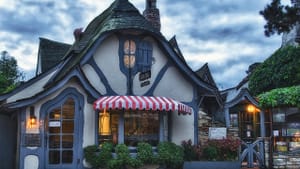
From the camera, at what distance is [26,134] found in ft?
45.7

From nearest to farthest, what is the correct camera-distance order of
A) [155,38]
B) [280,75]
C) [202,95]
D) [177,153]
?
[177,153], [155,38], [202,95], [280,75]

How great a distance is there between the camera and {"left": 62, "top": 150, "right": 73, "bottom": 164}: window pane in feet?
47.1

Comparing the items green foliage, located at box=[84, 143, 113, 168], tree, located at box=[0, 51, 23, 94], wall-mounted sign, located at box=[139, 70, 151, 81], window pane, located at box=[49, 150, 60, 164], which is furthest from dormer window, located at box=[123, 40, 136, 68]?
tree, located at box=[0, 51, 23, 94]

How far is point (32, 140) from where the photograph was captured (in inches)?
550

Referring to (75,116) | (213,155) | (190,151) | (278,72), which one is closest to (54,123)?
(75,116)

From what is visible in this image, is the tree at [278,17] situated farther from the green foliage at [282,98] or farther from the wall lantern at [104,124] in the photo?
the wall lantern at [104,124]

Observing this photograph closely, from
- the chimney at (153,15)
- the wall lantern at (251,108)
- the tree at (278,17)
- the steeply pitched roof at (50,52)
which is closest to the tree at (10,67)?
the steeply pitched roof at (50,52)

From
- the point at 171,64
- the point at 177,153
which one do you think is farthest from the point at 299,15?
the point at 177,153

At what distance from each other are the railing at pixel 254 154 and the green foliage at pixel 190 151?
1914 millimetres

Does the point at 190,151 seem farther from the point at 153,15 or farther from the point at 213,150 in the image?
the point at 153,15

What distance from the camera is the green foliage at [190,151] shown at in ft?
51.2

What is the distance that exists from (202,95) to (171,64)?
182 centimetres

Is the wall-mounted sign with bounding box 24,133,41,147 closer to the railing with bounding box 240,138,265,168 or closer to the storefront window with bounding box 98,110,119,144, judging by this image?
the storefront window with bounding box 98,110,119,144

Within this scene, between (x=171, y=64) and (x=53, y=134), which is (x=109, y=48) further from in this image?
(x=53, y=134)
